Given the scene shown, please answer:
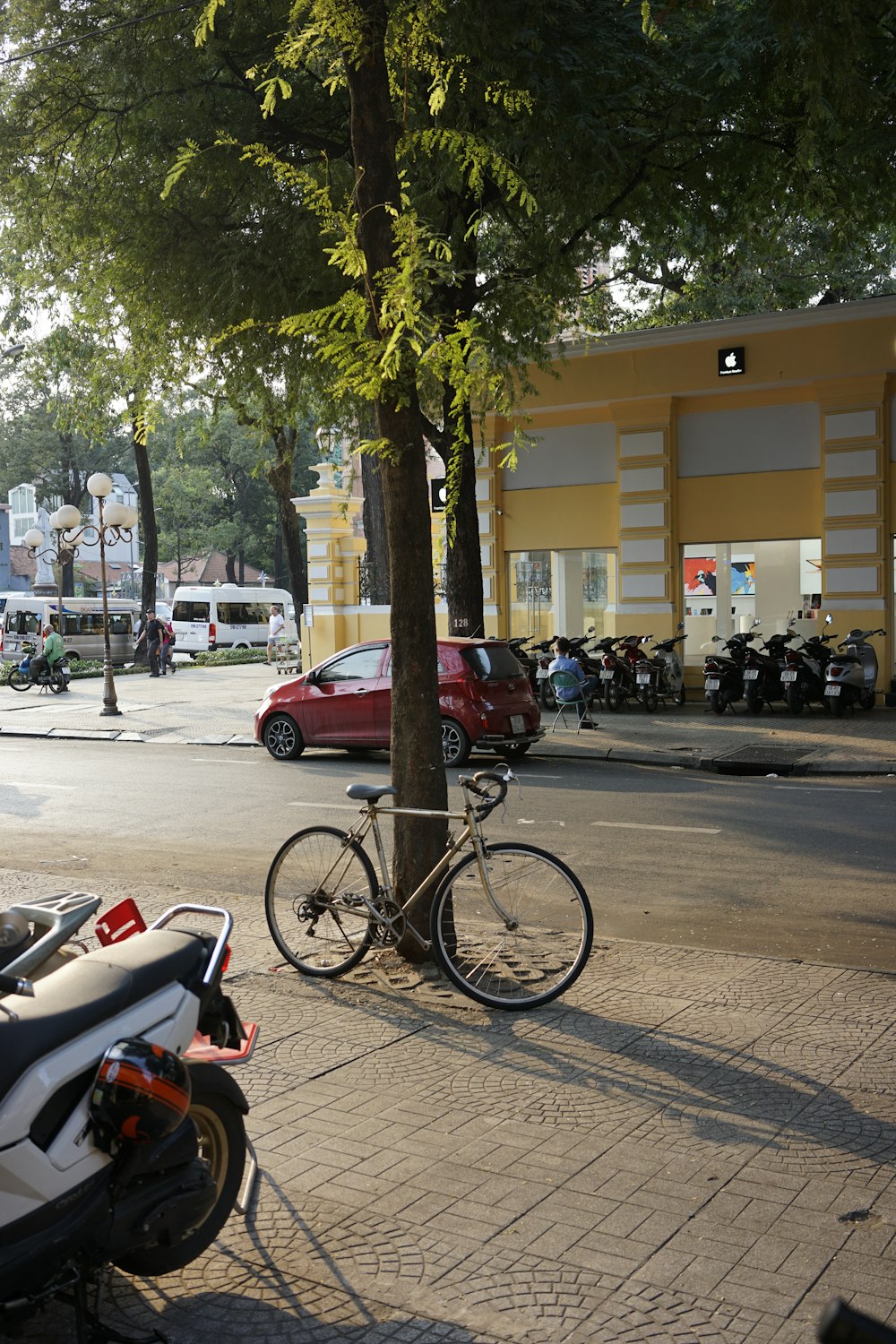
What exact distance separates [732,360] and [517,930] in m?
17.3

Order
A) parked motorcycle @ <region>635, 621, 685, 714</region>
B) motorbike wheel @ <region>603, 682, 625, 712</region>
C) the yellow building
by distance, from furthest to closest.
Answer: motorbike wheel @ <region>603, 682, 625, 712</region>
parked motorcycle @ <region>635, 621, 685, 714</region>
the yellow building

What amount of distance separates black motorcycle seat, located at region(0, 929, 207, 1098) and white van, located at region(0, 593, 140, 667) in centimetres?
3656

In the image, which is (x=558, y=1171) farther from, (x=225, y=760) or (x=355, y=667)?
(x=225, y=760)

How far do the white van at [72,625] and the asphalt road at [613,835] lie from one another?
2570cm

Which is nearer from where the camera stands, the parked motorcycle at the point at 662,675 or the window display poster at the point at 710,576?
the parked motorcycle at the point at 662,675

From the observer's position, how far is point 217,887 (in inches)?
367

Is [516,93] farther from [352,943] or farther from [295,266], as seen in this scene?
[295,266]

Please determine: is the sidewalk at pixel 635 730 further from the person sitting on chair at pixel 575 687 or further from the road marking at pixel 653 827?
the road marking at pixel 653 827

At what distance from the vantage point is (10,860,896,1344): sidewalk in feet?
11.7

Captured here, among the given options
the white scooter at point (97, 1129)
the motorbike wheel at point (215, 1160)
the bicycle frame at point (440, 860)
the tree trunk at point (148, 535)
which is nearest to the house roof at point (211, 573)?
the tree trunk at point (148, 535)

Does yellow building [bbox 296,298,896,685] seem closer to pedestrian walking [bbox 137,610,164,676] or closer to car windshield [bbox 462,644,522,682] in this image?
car windshield [bbox 462,644,522,682]

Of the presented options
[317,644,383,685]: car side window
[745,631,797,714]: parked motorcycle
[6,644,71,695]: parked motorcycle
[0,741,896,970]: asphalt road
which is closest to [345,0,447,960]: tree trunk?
[0,741,896,970]: asphalt road

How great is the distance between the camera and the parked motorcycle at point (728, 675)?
2039cm

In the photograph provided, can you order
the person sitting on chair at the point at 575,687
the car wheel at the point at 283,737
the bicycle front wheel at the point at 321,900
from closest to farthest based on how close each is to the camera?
the bicycle front wheel at the point at 321,900
the car wheel at the point at 283,737
the person sitting on chair at the point at 575,687
